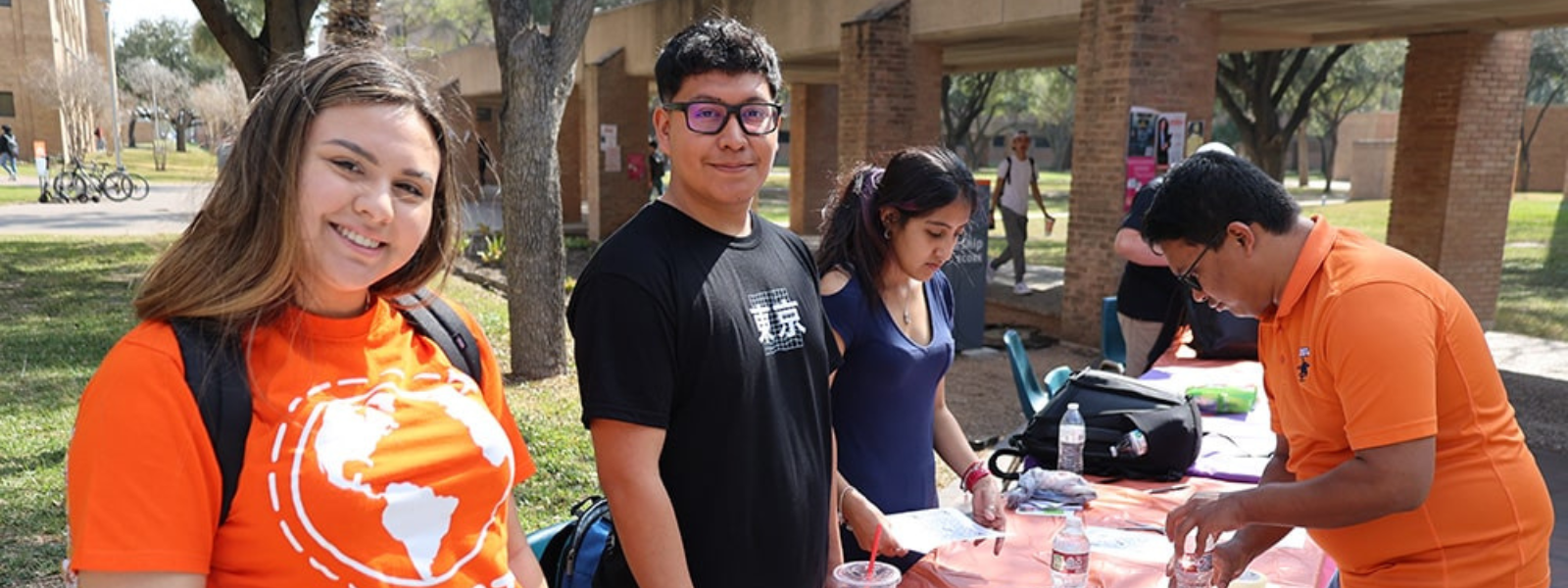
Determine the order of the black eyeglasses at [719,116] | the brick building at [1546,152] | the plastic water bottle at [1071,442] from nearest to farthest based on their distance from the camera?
the black eyeglasses at [719,116] < the plastic water bottle at [1071,442] < the brick building at [1546,152]

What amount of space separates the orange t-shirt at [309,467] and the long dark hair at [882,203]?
4.21 ft

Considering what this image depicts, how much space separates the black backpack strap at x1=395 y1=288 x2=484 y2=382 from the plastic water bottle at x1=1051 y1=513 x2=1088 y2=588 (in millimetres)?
1406

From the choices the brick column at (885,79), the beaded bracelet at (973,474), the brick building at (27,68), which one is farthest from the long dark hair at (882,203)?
the brick building at (27,68)

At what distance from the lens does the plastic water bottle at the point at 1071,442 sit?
129 inches

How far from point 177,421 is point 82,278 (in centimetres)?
1236

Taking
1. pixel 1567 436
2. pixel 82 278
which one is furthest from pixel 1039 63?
pixel 82 278

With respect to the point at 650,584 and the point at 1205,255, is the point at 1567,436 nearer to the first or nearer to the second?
the point at 1205,255

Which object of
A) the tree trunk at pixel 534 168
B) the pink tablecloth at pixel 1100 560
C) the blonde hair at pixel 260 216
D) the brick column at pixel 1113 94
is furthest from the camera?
the brick column at pixel 1113 94

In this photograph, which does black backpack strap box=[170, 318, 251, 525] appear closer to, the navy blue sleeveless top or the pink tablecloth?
the navy blue sleeveless top

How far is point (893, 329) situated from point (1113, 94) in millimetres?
6420

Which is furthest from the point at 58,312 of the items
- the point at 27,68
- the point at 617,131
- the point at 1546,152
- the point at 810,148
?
the point at 1546,152

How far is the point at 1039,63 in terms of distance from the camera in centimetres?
1519

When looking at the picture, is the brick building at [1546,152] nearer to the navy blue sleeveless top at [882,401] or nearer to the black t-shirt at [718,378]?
the navy blue sleeveless top at [882,401]

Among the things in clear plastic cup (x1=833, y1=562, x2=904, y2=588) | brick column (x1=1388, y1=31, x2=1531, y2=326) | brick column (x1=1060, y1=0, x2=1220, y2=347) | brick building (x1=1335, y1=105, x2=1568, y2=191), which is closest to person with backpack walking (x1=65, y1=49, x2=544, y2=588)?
clear plastic cup (x1=833, y1=562, x2=904, y2=588)
